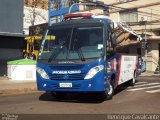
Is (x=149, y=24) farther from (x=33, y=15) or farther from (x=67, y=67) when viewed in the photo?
(x=67, y=67)

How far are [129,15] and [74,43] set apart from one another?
31.7 m

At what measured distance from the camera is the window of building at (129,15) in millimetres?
42478

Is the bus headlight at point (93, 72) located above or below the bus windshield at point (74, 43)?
below

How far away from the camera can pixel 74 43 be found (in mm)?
12477

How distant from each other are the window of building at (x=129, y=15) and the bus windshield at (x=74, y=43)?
99.8 feet

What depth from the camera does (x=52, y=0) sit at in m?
60.2

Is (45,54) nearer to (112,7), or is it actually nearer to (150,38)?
(150,38)

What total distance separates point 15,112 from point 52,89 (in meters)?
2.15

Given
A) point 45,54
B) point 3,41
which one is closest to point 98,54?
point 45,54

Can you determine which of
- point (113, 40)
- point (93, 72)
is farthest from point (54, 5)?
point (93, 72)

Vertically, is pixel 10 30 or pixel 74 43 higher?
pixel 10 30

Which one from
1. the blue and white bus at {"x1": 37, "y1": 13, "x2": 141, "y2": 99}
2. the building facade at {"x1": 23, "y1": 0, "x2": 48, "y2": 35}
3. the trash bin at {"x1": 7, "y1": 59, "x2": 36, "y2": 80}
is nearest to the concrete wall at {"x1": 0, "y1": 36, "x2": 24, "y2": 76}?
the trash bin at {"x1": 7, "y1": 59, "x2": 36, "y2": 80}

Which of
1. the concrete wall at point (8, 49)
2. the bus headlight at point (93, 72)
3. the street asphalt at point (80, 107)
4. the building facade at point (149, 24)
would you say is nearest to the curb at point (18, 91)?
the street asphalt at point (80, 107)

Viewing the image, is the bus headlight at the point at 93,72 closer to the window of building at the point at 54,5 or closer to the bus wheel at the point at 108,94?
the bus wheel at the point at 108,94
